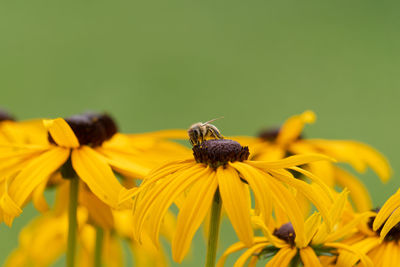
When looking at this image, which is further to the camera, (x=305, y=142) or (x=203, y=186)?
(x=305, y=142)

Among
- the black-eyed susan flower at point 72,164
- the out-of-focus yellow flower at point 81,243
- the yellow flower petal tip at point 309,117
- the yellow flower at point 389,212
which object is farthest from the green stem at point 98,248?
the yellow flower at point 389,212

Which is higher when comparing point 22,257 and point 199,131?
point 199,131

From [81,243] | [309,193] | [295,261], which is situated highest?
[309,193]

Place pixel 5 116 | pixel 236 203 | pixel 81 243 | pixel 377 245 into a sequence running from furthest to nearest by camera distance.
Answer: pixel 5 116
pixel 81 243
pixel 377 245
pixel 236 203

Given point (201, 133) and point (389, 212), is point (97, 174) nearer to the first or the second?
point (201, 133)

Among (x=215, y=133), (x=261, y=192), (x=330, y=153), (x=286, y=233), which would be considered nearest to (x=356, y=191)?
(x=330, y=153)

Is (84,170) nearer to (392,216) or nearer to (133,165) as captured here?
(133,165)

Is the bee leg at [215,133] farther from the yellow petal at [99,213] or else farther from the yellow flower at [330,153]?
the yellow flower at [330,153]

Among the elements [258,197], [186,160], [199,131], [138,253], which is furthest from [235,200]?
[138,253]
